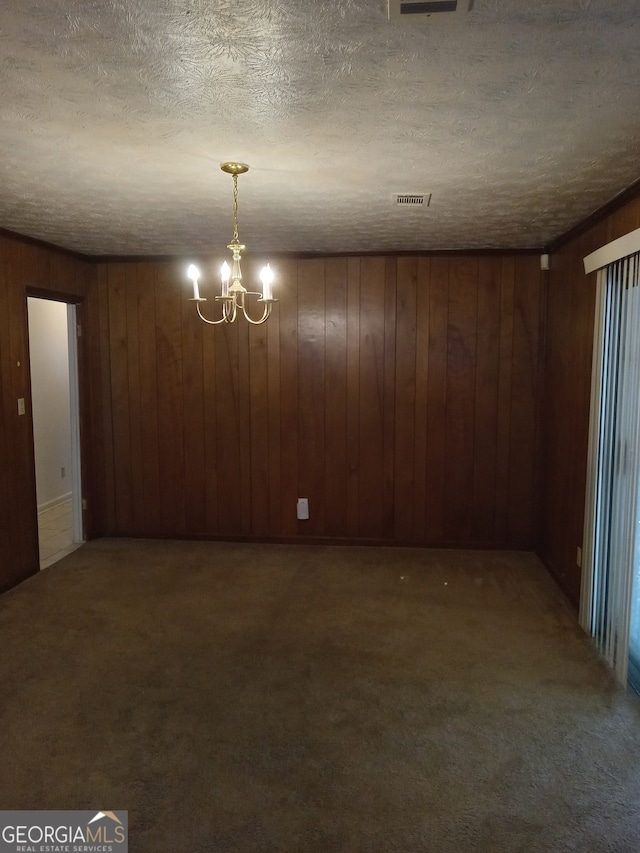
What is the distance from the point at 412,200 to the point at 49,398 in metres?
4.55

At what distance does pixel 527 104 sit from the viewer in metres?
1.83

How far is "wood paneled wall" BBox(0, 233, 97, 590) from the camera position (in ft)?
12.2

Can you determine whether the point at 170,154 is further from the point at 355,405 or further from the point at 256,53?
the point at 355,405

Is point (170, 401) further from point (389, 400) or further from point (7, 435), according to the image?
point (389, 400)

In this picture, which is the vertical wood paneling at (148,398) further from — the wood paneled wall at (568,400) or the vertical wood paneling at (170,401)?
the wood paneled wall at (568,400)

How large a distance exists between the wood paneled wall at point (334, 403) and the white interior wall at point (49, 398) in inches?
52.1

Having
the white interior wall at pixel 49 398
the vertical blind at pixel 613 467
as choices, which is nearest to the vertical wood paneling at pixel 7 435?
the white interior wall at pixel 49 398

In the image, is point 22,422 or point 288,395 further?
point 288,395

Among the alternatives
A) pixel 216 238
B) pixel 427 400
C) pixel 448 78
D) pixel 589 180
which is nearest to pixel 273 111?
pixel 448 78

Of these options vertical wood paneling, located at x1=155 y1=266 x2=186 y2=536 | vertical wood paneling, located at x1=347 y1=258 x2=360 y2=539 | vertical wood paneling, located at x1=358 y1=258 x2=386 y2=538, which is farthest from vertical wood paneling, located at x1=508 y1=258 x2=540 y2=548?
vertical wood paneling, located at x1=155 y1=266 x2=186 y2=536

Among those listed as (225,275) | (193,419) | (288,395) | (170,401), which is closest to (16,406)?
(170,401)

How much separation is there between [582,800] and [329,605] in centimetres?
181

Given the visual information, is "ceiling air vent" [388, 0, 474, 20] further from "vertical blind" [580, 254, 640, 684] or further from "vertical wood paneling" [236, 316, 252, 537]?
"vertical wood paneling" [236, 316, 252, 537]

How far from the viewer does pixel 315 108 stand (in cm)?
189
